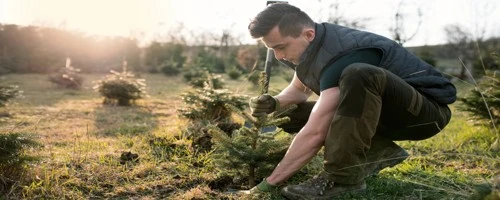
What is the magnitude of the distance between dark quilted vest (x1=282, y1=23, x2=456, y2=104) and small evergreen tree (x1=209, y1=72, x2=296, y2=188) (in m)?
0.34

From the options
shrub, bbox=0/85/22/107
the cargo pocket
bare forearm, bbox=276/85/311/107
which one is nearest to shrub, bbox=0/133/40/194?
bare forearm, bbox=276/85/311/107

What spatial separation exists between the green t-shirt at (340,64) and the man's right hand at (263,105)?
56 cm

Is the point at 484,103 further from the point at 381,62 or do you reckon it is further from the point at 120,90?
the point at 120,90

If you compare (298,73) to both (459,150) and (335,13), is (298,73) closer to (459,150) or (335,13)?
(459,150)

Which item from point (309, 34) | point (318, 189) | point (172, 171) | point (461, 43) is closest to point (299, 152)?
point (318, 189)

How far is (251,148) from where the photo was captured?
3.18 meters

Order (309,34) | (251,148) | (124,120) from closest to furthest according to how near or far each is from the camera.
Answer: (309,34) < (251,148) < (124,120)

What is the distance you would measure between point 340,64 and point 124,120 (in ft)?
18.2

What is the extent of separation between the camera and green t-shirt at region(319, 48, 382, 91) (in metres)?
2.79

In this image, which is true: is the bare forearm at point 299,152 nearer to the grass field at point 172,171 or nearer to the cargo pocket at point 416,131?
the grass field at point 172,171

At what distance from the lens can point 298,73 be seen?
324 cm

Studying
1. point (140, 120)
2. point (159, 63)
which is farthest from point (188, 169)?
point (159, 63)

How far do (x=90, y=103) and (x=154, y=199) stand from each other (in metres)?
7.99

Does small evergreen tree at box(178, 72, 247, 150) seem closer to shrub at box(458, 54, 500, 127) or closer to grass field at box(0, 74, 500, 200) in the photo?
grass field at box(0, 74, 500, 200)
